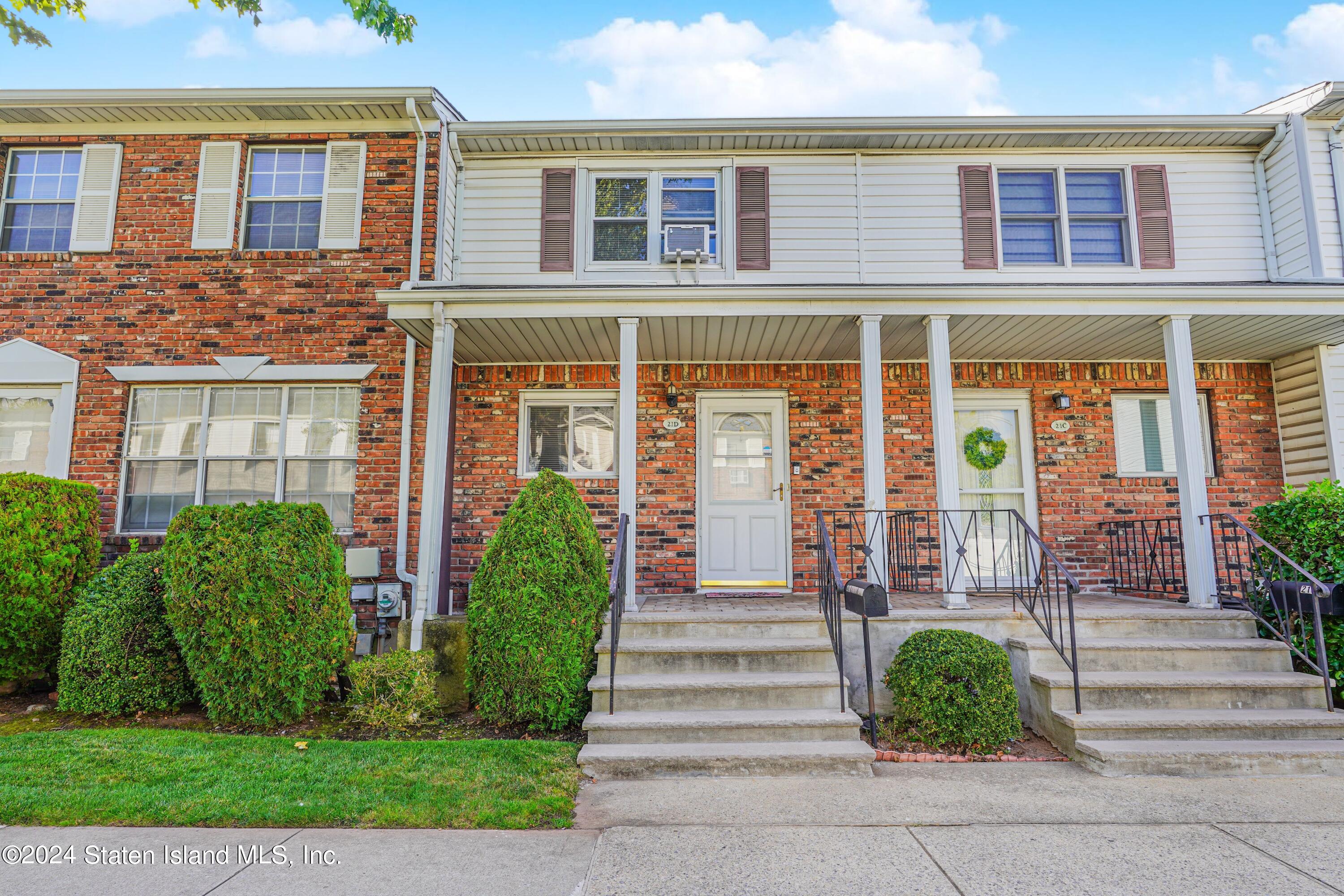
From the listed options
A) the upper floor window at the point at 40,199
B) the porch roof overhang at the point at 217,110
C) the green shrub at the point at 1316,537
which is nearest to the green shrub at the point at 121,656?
the upper floor window at the point at 40,199

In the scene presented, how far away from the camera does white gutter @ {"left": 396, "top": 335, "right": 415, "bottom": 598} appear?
21.8ft

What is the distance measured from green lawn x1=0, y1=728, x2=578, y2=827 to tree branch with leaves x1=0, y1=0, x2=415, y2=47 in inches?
189

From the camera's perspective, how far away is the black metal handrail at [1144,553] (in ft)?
22.8

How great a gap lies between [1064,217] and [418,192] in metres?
6.78

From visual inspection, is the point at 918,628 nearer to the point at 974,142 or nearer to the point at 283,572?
the point at 283,572

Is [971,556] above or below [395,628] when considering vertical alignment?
above

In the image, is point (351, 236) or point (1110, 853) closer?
point (1110, 853)

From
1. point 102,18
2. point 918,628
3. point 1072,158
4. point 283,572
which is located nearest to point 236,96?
point 102,18

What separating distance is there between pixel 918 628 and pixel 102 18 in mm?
7971

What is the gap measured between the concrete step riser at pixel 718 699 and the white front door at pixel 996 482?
11.3 ft

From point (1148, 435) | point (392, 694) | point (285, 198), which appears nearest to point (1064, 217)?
point (1148, 435)

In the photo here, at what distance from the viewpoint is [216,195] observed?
7293 mm

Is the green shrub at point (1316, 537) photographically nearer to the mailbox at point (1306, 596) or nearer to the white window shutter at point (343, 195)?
the mailbox at point (1306, 596)

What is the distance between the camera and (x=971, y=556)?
7.43 meters
